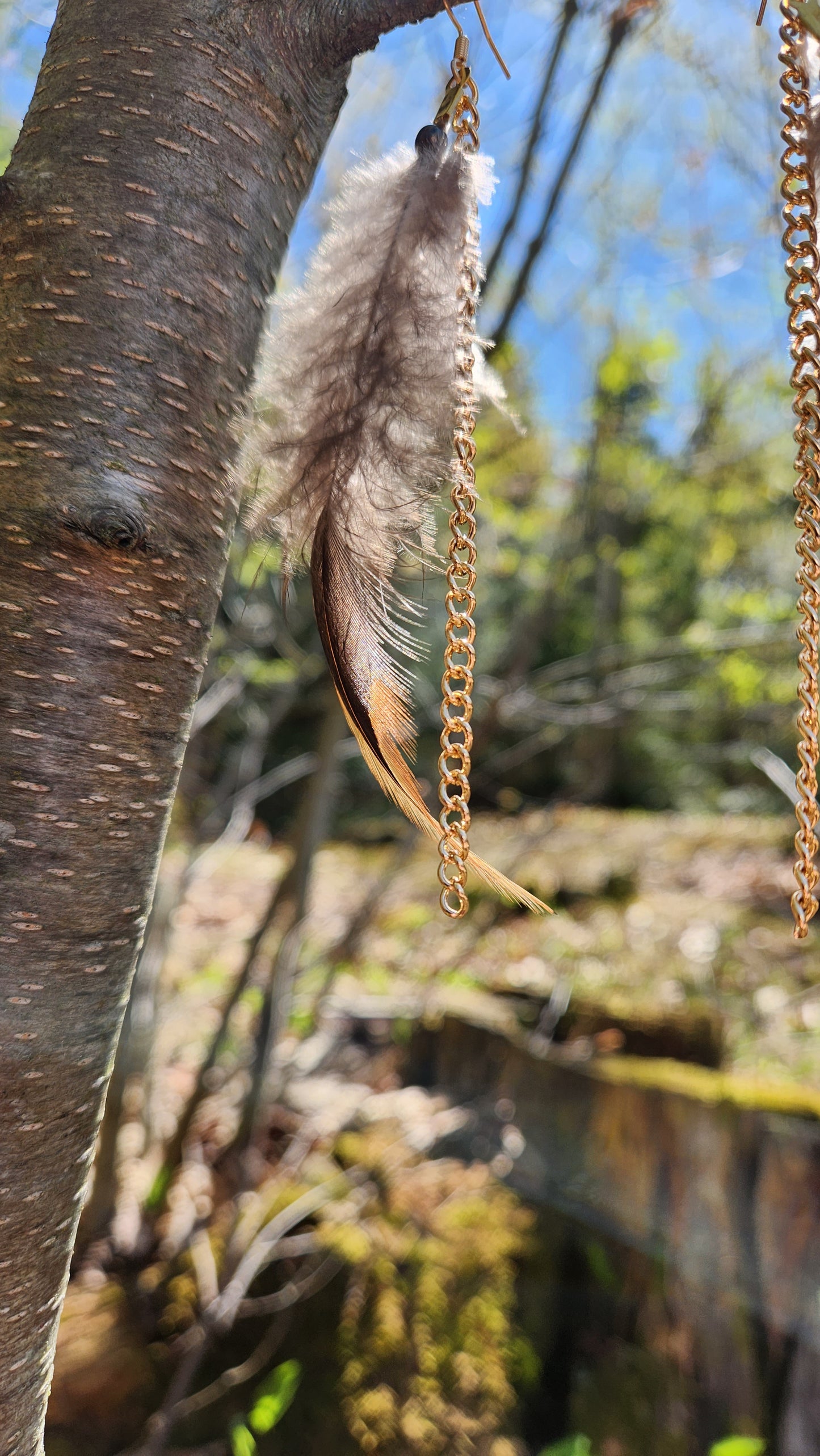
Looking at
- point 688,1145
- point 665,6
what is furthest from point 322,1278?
point 665,6

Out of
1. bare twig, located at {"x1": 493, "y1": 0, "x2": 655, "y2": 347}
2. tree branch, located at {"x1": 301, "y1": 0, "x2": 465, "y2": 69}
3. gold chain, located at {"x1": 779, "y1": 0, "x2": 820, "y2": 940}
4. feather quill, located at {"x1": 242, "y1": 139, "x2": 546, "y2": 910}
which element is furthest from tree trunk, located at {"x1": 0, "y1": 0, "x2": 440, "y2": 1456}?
bare twig, located at {"x1": 493, "y1": 0, "x2": 655, "y2": 347}

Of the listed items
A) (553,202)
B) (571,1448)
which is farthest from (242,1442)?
(553,202)

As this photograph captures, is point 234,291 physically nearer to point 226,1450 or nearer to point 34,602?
point 34,602

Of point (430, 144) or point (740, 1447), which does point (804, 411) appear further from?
point (740, 1447)

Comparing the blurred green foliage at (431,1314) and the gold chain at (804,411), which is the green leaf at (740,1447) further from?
the gold chain at (804,411)

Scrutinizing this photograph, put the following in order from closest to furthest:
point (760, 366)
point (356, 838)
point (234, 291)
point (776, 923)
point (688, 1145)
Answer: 1. point (234, 291)
2. point (688, 1145)
3. point (760, 366)
4. point (776, 923)
5. point (356, 838)

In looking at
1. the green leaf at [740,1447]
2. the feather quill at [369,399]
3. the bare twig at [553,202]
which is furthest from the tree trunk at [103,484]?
the green leaf at [740,1447]

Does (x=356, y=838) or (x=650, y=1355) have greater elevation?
(x=356, y=838)
